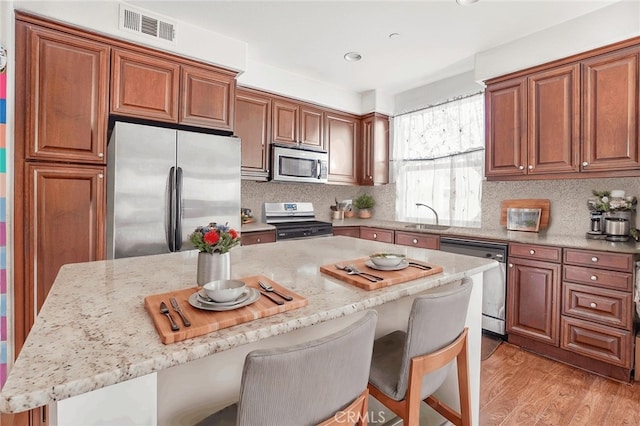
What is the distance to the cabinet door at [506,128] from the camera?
9.45 ft

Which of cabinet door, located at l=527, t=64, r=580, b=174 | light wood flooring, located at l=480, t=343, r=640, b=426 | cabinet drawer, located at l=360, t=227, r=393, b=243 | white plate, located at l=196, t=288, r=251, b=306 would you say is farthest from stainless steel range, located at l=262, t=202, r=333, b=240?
white plate, located at l=196, t=288, r=251, b=306

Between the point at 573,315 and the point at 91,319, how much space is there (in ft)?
9.76

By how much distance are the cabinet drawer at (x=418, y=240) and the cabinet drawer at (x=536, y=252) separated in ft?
2.23

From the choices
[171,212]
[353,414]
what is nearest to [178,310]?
[353,414]

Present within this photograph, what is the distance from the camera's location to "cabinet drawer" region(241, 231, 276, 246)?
3107 millimetres

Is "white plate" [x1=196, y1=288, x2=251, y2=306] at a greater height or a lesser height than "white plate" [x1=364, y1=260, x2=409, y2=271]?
lesser

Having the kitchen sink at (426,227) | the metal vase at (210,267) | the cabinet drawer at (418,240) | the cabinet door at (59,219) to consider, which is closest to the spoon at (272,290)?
the metal vase at (210,267)

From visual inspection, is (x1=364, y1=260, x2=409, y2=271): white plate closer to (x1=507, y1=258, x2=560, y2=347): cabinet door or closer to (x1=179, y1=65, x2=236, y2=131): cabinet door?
(x1=507, y1=258, x2=560, y2=347): cabinet door

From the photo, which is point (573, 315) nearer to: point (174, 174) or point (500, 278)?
point (500, 278)

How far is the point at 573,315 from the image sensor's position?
2365 millimetres

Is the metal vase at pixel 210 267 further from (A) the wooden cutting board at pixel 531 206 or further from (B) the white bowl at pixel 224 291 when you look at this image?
(A) the wooden cutting board at pixel 531 206

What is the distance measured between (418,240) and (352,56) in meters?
2.02

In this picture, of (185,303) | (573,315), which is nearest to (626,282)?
(573,315)

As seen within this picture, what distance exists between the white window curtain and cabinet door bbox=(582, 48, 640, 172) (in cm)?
96
